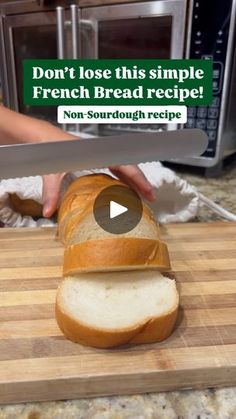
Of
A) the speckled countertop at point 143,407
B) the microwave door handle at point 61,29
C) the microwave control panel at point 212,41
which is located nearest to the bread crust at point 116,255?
the speckled countertop at point 143,407

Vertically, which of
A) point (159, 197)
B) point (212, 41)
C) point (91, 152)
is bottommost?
point (159, 197)

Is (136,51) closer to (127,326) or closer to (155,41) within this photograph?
(155,41)

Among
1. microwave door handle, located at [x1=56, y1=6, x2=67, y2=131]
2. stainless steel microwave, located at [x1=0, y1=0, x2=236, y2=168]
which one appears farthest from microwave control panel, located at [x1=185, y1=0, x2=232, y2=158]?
microwave door handle, located at [x1=56, y1=6, x2=67, y2=131]

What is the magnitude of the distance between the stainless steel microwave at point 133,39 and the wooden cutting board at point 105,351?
0.40m

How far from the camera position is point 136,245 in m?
0.41

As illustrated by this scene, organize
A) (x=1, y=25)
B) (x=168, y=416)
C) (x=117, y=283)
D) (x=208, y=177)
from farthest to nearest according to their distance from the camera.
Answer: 1. (x=1, y=25)
2. (x=208, y=177)
3. (x=117, y=283)
4. (x=168, y=416)

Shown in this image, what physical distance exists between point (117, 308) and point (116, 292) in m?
0.02

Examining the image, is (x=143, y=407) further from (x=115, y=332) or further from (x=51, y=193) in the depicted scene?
(x=51, y=193)

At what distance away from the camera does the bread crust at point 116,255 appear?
410 millimetres

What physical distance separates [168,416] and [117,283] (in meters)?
0.15

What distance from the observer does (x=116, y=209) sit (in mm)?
526

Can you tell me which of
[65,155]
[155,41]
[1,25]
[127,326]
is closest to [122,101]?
[65,155]
